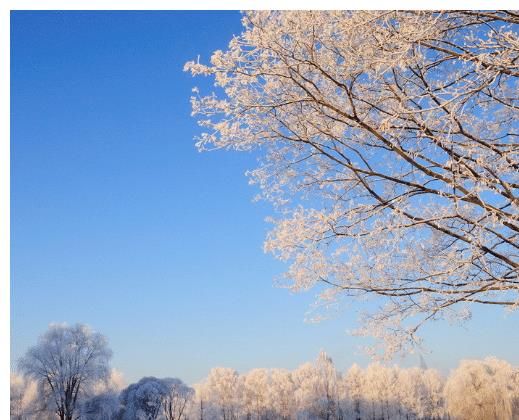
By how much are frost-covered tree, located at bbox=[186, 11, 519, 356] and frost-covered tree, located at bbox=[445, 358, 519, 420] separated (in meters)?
15.9

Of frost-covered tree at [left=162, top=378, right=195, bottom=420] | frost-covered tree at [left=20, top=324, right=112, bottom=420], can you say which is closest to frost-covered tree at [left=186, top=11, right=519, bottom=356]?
frost-covered tree at [left=20, top=324, right=112, bottom=420]

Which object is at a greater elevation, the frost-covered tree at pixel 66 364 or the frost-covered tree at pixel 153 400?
the frost-covered tree at pixel 66 364

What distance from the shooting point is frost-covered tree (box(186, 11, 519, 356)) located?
2.58 m

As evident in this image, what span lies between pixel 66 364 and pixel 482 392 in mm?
12435

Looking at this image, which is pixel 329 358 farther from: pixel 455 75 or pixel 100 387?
pixel 455 75

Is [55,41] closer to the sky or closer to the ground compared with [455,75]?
closer to the sky

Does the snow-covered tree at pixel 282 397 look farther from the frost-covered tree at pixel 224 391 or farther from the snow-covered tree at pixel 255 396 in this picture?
the frost-covered tree at pixel 224 391

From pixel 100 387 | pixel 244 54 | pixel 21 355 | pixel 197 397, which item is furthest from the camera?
pixel 197 397

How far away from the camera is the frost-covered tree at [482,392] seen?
1759 cm

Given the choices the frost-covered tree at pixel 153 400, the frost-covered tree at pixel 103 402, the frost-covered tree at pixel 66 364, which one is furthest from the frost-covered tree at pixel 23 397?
the frost-covered tree at pixel 153 400

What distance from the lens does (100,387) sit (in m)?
16.9

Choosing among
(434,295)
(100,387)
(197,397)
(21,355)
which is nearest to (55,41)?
(434,295)

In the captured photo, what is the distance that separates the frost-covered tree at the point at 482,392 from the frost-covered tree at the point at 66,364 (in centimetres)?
1104

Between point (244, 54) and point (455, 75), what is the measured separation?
1147 millimetres
